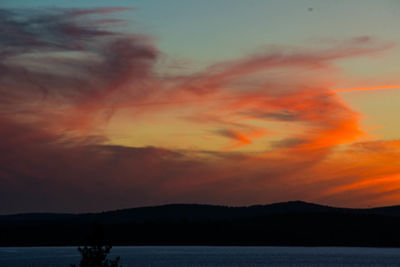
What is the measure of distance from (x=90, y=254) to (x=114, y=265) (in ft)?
6.42

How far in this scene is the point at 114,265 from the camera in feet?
129

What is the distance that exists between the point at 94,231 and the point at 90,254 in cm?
139

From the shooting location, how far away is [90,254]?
4050 cm

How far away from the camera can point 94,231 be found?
40.6 m

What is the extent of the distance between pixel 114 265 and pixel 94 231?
256cm
